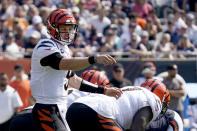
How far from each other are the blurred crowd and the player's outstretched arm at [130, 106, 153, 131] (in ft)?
17.7

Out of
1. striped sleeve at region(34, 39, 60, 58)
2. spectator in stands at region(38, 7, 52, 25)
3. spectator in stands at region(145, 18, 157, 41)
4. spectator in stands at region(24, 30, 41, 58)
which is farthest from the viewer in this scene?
spectator in stands at region(145, 18, 157, 41)

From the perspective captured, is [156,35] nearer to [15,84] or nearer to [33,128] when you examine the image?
[15,84]

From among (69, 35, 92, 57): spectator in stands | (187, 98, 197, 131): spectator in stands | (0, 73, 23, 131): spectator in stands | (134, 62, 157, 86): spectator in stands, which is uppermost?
(69, 35, 92, 57): spectator in stands

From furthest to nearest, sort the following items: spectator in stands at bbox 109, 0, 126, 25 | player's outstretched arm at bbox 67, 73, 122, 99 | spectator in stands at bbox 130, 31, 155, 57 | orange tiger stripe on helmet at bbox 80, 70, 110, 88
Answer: spectator in stands at bbox 109, 0, 126, 25, spectator in stands at bbox 130, 31, 155, 57, orange tiger stripe on helmet at bbox 80, 70, 110, 88, player's outstretched arm at bbox 67, 73, 122, 99

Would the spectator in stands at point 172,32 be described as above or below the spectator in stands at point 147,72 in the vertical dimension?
above

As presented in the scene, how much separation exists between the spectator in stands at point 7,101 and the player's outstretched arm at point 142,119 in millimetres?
5076

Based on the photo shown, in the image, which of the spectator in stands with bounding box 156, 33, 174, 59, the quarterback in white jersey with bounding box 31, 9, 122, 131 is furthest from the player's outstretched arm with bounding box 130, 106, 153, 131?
the spectator in stands with bounding box 156, 33, 174, 59

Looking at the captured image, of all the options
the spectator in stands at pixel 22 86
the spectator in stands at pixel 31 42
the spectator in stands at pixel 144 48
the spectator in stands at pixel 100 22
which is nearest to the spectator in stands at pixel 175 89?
the spectator in stands at pixel 144 48

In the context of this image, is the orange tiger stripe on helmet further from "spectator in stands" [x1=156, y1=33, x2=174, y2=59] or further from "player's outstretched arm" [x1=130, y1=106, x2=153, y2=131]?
"spectator in stands" [x1=156, y1=33, x2=174, y2=59]

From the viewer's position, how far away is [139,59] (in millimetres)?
10500

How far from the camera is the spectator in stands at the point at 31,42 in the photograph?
10.4m

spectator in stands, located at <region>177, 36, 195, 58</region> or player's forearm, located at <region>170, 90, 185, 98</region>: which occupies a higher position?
spectator in stands, located at <region>177, 36, 195, 58</region>

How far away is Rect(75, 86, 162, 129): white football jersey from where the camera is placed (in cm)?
488

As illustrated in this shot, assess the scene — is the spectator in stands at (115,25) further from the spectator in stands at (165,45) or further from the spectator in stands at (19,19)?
the spectator in stands at (19,19)
